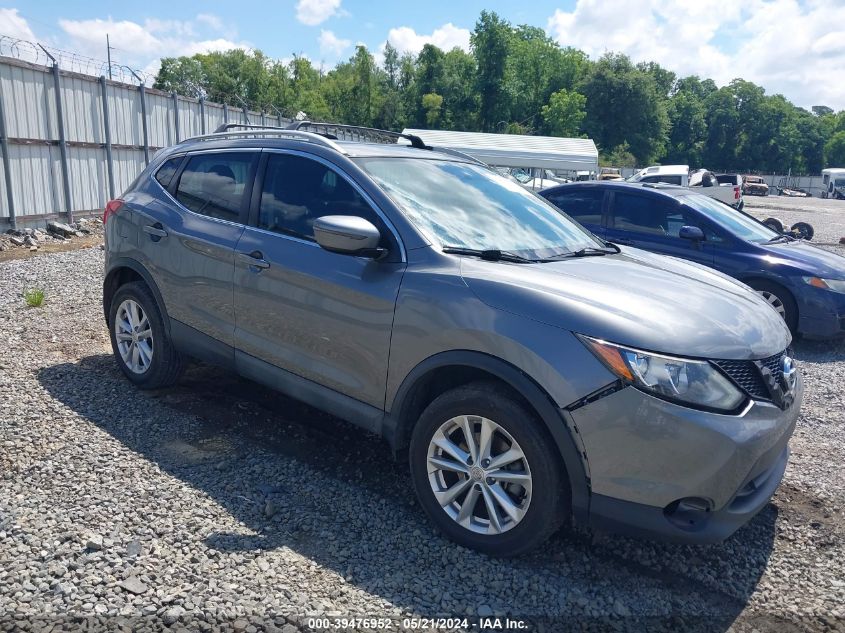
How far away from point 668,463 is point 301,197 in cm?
252

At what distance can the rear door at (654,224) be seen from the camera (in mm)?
7684

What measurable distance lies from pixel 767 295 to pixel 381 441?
16.8 feet

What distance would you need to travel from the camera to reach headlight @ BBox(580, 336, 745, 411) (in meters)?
2.64

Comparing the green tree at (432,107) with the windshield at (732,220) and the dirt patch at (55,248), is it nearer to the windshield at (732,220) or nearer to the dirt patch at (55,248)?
the dirt patch at (55,248)

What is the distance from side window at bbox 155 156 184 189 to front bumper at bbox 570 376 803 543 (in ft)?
11.7

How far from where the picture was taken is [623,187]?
8.26 m

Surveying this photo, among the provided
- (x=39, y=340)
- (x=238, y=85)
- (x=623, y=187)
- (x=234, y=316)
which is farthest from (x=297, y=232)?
(x=238, y=85)

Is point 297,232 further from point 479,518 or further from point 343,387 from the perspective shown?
point 479,518

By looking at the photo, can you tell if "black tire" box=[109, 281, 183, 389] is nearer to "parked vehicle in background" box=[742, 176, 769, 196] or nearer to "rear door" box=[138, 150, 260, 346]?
"rear door" box=[138, 150, 260, 346]

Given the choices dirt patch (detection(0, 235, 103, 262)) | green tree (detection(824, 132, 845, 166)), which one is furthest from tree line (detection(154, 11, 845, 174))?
dirt patch (detection(0, 235, 103, 262))

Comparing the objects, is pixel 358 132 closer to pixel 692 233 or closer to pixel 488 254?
pixel 488 254

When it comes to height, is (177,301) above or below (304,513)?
above

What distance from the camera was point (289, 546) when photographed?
311 cm

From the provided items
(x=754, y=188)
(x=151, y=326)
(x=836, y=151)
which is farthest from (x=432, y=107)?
(x=836, y=151)
